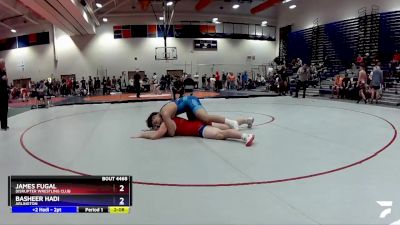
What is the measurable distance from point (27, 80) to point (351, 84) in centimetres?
2636

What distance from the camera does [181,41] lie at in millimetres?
27047

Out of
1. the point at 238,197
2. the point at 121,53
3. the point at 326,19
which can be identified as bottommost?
the point at 238,197

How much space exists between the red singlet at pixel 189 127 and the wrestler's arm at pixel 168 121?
140mm

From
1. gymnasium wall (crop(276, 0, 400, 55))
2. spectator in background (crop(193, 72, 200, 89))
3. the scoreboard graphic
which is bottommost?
the scoreboard graphic

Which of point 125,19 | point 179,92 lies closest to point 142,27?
point 125,19

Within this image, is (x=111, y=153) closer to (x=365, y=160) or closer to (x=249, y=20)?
(x=365, y=160)

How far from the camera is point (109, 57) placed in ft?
86.6

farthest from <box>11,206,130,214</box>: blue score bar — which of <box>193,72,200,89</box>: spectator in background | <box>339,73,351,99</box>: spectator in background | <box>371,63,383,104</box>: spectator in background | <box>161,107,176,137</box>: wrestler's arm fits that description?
<box>193,72,200,89</box>: spectator in background

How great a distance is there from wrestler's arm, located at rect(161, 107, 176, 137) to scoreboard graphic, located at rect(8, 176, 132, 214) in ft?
10.2

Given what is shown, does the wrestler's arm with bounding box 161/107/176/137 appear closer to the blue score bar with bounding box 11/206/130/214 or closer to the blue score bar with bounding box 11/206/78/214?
the blue score bar with bounding box 11/206/130/214

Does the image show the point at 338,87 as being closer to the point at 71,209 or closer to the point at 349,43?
the point at 349,43

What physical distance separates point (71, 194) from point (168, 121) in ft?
10.9

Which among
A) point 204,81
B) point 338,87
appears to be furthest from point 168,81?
point 338,87

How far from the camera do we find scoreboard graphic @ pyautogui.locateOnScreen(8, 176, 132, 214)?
212 centimetres
